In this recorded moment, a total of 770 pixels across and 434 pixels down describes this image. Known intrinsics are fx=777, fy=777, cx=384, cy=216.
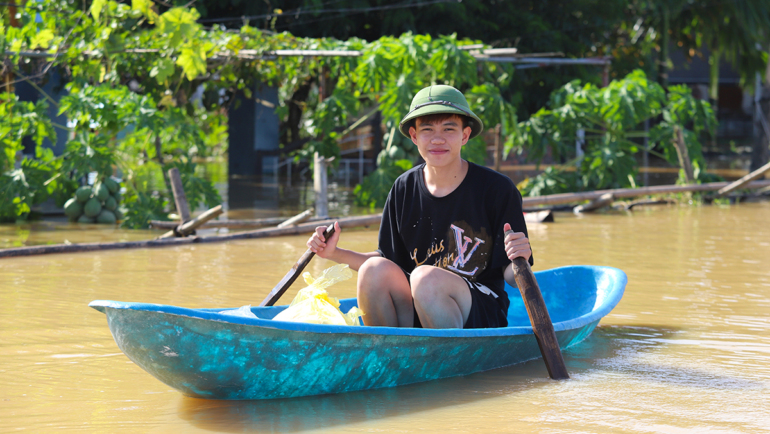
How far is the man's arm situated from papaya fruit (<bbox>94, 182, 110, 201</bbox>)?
21.4ft

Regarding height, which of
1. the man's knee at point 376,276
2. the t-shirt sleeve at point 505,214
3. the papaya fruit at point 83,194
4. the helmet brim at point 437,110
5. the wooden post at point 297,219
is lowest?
the wooden post at point 297,219

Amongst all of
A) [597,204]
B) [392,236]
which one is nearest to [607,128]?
[597,204]

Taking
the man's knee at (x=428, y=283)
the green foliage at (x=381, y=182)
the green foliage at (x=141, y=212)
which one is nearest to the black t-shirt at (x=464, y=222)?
the man's knee at (x=428, y=283)

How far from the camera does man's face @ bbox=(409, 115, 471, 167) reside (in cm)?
338

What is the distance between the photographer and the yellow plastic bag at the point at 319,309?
10.9 feet

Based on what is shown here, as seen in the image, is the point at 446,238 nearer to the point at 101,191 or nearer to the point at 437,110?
the point at 437,110

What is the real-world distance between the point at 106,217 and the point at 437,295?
719 cm

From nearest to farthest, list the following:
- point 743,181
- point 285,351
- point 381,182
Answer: point 285,351 < point 381,182 < point 743,181

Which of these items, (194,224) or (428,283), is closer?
(428,283)

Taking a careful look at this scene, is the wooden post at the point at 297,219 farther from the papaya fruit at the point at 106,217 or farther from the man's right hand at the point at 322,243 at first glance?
the man's right hand at the point at 322,243

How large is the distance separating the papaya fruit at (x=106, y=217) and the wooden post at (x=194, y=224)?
6.05 feet

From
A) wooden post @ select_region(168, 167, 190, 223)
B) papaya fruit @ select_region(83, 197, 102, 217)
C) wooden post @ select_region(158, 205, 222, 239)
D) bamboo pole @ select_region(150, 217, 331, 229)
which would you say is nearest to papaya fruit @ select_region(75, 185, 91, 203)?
papaya fruit @ select_region(83, 197, 102, 217)

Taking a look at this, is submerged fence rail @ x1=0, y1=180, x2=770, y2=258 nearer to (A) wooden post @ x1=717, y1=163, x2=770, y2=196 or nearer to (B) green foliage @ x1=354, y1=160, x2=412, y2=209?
(A) wooden post @ x1=717, y1=163, x2=770, y2=196

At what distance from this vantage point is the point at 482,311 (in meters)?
3.44
